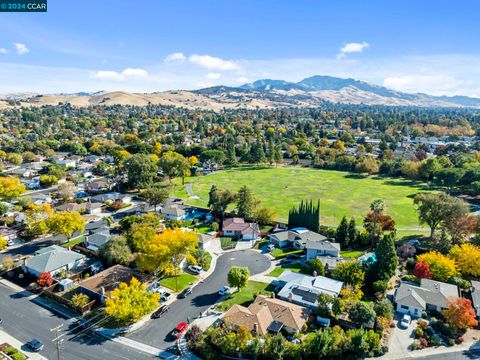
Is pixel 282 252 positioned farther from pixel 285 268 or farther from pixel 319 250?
pixel 319 250

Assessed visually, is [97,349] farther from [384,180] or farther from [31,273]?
[384,180]

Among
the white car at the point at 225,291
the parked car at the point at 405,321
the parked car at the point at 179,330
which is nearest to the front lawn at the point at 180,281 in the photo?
the white car at the point at 225,291

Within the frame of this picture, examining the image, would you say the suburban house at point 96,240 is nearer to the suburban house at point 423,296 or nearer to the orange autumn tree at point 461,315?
the suburban house at point 423,296

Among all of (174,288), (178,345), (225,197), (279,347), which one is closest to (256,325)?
(279,347)

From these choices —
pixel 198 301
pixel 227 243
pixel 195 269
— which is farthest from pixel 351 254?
pixel 198 301

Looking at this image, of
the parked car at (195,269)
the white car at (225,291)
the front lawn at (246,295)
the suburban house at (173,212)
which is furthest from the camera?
the suburban house at (173,212)

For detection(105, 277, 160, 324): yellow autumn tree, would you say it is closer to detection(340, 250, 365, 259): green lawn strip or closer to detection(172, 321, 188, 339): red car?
detection(172, 321, 188, 339): red car

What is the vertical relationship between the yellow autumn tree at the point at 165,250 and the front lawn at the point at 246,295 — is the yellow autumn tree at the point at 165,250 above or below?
above

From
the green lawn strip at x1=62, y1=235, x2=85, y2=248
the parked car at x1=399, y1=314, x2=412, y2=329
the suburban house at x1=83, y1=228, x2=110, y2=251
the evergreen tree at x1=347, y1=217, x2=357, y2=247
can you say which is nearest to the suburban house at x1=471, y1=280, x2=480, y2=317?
the parked car at x1=399, y1=314, x2=412, y2=329
